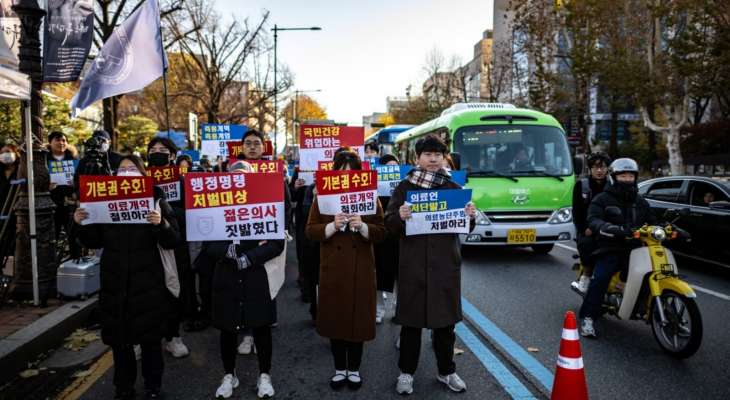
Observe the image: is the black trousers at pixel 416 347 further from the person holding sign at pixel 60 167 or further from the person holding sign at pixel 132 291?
the person holding sign at pixel 60 167

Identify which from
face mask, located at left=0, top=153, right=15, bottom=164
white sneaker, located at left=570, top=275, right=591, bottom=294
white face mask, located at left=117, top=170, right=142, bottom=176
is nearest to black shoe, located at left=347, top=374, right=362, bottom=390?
white face mask, located at left=117, top=170, right=142, bottom=176

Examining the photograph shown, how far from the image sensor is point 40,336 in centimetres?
461

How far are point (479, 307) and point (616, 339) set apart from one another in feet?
5.17

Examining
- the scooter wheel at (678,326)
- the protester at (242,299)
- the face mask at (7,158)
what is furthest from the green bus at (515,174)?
Result: the face mask at (7,158)

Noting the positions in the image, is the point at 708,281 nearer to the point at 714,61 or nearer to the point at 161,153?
the point at 161,153

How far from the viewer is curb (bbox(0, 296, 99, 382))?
4.18 meters

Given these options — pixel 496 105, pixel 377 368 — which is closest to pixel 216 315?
pixel 377 368

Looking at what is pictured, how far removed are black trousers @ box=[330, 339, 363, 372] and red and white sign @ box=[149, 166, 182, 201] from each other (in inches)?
91.7

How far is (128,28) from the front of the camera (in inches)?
285

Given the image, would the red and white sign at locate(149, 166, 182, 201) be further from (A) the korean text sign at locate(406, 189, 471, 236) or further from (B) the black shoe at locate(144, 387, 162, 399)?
(A) the korean text sign at locate(406, 189, 471, 236)

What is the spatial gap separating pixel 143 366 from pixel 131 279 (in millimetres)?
674

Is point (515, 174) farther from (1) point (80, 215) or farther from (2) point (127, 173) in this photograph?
(1) point (80, 215)

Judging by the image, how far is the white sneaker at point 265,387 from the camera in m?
3.78

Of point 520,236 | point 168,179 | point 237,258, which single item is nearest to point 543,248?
point 520,236
